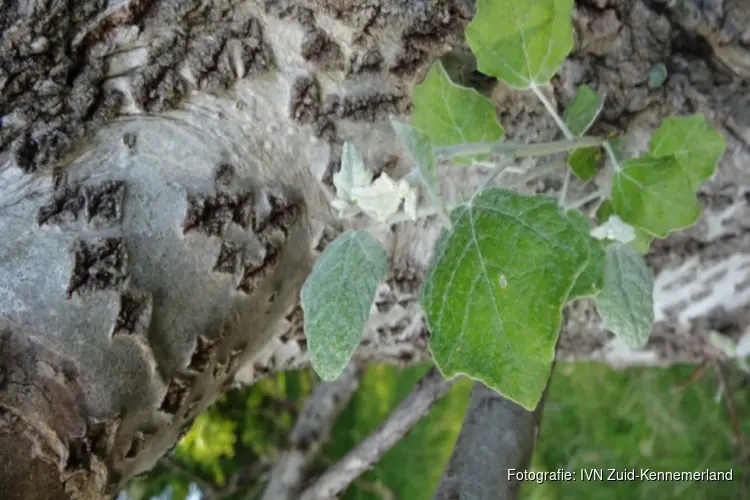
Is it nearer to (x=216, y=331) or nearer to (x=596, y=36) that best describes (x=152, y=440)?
(x=216, y=331)

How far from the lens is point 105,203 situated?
0.47 meters

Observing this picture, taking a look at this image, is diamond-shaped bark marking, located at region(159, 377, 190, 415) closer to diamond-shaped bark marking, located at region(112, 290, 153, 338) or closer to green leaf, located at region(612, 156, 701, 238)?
diamond-shaped bark marking, located at region(112, 290, 153, 338)

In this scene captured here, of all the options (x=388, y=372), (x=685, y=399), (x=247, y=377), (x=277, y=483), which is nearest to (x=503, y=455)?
(x=247, y=377)

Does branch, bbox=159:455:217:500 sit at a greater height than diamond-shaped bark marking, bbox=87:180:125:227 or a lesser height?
lesser

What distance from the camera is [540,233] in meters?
0.42

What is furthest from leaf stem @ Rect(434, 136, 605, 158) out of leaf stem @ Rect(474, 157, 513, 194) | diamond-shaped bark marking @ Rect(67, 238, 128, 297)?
diamond-shaped bark marking @ Rect(67, 238, 128, 297)

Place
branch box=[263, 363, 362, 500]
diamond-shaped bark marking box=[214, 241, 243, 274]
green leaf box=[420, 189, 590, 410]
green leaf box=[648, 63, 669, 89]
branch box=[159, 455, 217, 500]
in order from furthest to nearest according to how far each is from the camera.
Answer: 1. branch box=[159, 455, 217, 500]
2. branch box=[263, 363, 362, 500]
3. green leaf box=[648, 63, 669, 89]
4. diamond-shaped bark marking box=[214, 241, 243, 274]
5. green leaf box=[420, 189, 590, 410]

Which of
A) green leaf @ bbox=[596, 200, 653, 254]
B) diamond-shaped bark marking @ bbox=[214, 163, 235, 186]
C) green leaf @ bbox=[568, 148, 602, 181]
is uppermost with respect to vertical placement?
diamond-shaped bark marking @ bbox=[214, 163, 235, 186]

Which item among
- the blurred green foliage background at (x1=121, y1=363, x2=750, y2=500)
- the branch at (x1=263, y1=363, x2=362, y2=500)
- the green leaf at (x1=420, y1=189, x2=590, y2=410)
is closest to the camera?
the green leaf at (x1=420, y1=189, x2=590, y2=410)

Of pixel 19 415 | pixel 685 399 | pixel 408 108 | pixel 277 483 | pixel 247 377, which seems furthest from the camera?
pixel 685 399

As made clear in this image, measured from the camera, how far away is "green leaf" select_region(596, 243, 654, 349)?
53 cm

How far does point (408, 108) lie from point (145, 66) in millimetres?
203

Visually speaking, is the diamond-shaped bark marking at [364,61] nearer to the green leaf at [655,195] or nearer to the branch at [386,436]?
the green leaf at [655,195]

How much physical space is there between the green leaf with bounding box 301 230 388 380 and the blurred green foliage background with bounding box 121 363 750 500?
0.88 meters
